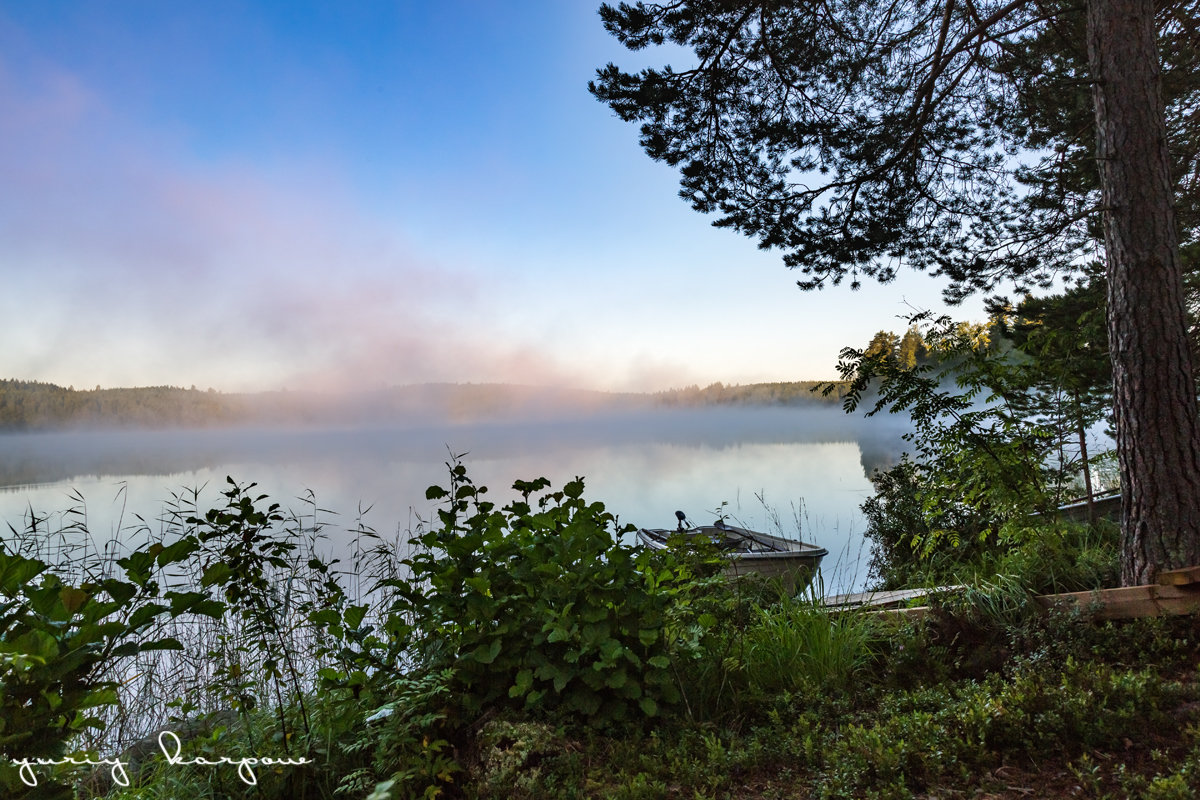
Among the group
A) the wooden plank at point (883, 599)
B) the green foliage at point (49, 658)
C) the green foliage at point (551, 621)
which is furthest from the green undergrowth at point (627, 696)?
the wooden plank at point (883, 599)

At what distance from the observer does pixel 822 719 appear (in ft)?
8.65

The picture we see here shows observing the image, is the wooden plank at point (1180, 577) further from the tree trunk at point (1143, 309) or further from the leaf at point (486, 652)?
the leaf at point (486, 652)

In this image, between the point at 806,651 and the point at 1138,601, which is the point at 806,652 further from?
the point at 1138,601

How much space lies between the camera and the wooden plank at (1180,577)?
3037mm

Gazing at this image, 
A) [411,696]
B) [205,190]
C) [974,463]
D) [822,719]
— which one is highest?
[205,190]

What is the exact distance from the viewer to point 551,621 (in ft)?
7.70

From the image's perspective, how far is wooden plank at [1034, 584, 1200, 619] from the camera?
3.09 m

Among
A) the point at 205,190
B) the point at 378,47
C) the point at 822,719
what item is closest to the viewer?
the point at 822,719

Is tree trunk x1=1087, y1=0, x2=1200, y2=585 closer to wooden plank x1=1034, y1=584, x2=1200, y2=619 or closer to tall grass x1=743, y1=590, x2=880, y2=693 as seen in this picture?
wooden plank x1=1034, y1=584, x2=1200, y2=619

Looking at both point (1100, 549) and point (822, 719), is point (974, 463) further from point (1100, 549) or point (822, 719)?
point (822, 719)

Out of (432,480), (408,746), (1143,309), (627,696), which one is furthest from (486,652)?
(432,480)

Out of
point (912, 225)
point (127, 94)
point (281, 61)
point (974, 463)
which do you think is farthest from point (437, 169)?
point (974, 463)

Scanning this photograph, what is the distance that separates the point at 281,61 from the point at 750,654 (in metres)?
13.0

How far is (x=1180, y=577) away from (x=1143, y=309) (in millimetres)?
1576
